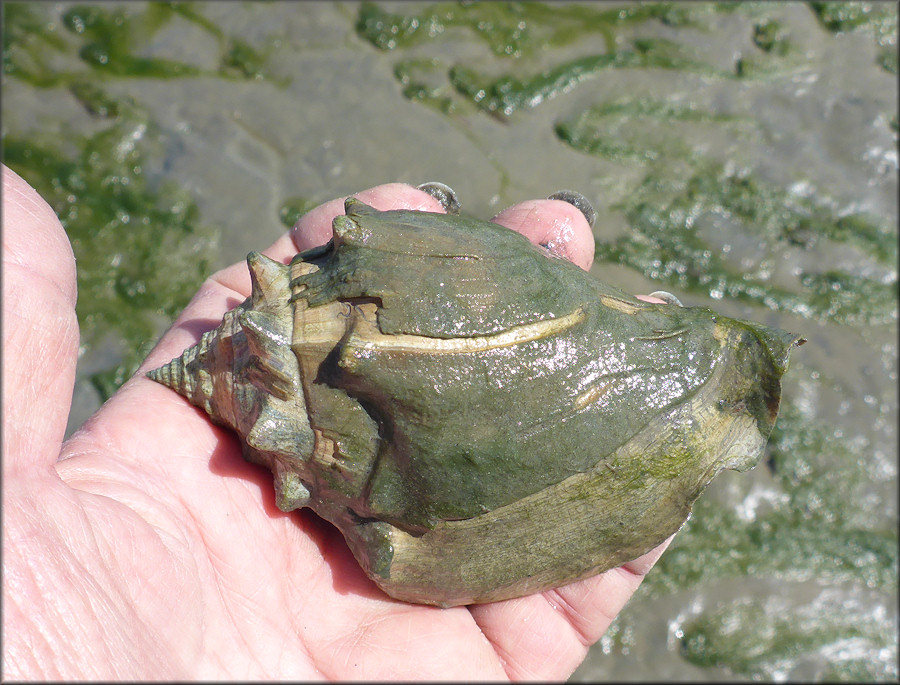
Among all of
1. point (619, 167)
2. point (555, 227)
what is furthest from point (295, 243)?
point (619, 167)

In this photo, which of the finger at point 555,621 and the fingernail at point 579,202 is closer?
the finger at point 555,621

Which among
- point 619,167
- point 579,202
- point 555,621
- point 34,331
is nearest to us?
point 34,331

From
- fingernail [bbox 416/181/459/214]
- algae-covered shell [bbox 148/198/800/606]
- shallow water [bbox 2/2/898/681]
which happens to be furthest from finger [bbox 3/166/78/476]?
shallow water [bbox 2/2/898/681]

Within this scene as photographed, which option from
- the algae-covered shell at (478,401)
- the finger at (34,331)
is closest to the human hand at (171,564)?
the finger at (34,331)

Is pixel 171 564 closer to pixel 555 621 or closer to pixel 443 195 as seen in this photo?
pixel 555 621

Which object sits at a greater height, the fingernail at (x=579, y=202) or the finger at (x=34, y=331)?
the finger at (x=34, y=331)

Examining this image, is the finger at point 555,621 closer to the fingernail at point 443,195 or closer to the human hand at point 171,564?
the human hand at point 171,564

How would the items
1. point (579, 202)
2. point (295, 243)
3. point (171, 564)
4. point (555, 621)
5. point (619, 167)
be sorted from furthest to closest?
point (619, 167)
point (579, 202)
point (295, 243)
point (555, 621)
point (171, 564)
